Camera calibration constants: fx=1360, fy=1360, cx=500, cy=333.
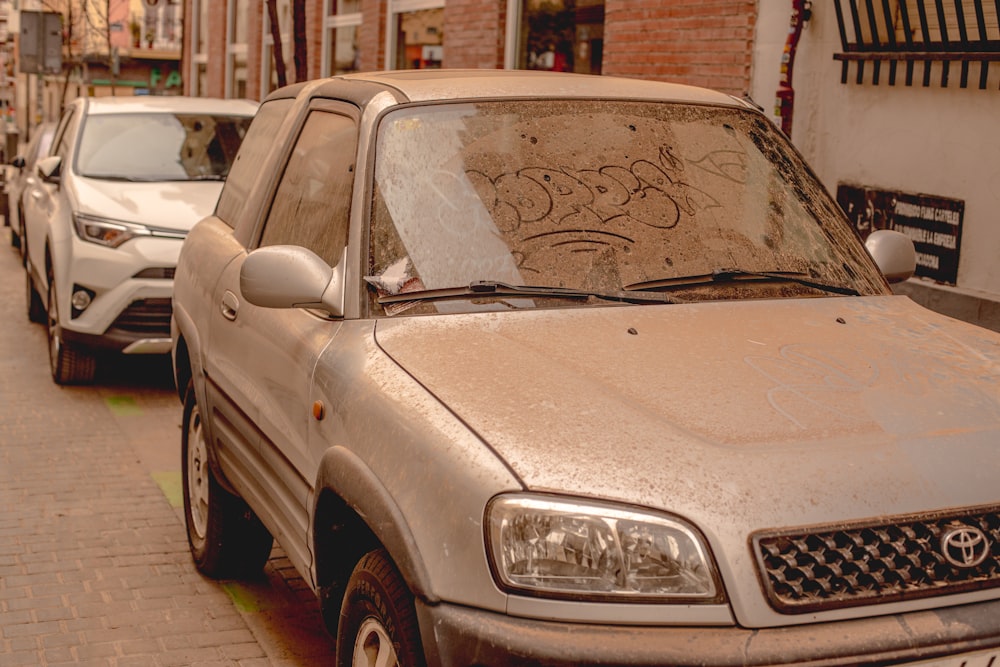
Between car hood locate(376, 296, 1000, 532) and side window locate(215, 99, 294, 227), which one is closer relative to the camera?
car hood locate(376, 296, 1000, 532)

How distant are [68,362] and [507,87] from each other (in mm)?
5762

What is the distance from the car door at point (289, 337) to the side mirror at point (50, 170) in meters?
5.41

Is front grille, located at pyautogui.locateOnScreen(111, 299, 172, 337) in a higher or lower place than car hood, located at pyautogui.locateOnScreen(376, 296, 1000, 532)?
lower

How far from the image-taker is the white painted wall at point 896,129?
7.61 metres

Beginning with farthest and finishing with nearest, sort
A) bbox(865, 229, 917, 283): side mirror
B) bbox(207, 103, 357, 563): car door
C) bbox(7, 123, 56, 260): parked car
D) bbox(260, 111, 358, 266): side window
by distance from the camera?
bbox(7, 123, 56, 260): parked car, bbox(865, 229, 917, 283): side mirror, bbox(260, 111, 358, 266): side window, bbox(207, 103, 357, 563): car door

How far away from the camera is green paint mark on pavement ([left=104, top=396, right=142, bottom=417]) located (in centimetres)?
841

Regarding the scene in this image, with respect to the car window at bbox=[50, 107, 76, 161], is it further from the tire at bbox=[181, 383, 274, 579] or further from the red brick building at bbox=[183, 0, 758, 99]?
the tire at bbox=[181, 383, 274, 579]

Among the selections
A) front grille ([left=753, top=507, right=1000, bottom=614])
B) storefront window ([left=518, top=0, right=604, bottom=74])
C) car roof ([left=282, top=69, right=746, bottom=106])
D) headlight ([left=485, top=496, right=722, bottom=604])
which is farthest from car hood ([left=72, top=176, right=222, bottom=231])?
front grille ([left=753, top=507, right=1000, bottom=614])

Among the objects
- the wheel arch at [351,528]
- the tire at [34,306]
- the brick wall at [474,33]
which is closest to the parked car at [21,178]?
the tire at [34,306]

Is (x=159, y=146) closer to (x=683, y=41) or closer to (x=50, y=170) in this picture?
(x=50, y=170)

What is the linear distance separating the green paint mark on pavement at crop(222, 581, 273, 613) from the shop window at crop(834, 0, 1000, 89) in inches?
192

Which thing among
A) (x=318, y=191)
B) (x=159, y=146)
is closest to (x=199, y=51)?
(x=159, y=146)

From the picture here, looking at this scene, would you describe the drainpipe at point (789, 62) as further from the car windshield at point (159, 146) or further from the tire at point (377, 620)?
the tire at point (377, 620)

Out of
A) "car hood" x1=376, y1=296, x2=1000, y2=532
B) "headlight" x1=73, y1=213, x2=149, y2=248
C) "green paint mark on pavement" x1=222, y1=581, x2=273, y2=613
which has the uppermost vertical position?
"car hood" x1=376, y1=296, x2=1000, y2=532
